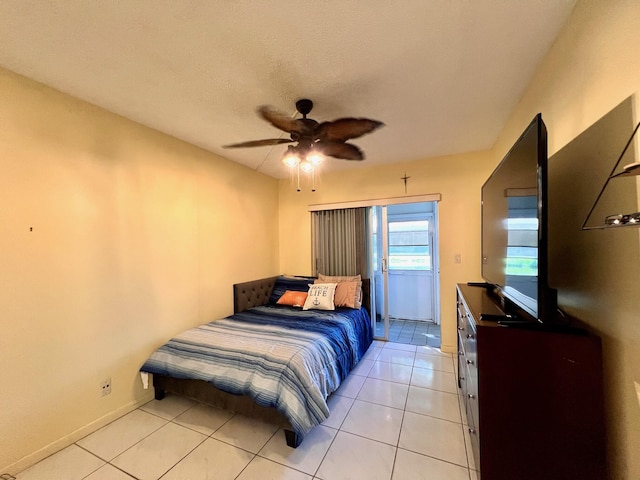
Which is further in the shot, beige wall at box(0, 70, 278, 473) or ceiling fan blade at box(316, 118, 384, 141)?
ceiling fan blade at box(316, 118, 384, 141)

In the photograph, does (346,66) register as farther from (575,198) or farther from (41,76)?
(41,76)

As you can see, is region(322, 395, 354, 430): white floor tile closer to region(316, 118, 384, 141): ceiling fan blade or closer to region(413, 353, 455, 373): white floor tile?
region(413, 353, 455, 373): white floor tile

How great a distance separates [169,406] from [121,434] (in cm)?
38

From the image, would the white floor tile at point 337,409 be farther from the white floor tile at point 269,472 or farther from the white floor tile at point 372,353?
the white floor tile at point 372,353

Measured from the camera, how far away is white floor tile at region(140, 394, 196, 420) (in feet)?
7.13

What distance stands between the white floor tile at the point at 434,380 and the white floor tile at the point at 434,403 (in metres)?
0.08

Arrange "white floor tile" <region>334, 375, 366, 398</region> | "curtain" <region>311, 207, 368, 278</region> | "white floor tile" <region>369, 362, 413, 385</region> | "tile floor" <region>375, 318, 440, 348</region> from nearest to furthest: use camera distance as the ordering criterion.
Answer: "white floor tile" <region>334, 375, 366, 398</region>, "white floor tile" <region>369, 362, 413, 385</region>, "tile floor" <region>375, 318, 440, 348</region>, "curtain" <region>311, 207, 368, 278</region>

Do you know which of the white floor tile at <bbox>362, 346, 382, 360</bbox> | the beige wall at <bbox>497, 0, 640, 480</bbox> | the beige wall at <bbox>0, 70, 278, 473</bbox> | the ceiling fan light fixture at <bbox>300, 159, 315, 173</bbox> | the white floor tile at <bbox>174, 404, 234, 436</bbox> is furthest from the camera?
the white floor tile at <bbox>362, 346, 382, 360</bbox>

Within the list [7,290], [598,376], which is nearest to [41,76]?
[7,290]

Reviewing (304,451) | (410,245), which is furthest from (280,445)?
(410,245)

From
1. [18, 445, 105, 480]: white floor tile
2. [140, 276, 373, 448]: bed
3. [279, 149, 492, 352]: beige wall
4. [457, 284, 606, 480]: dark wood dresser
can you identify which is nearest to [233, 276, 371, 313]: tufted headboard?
[140, 276, 373, 448]: bed

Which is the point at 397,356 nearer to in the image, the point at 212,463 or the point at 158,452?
the point at 212,463

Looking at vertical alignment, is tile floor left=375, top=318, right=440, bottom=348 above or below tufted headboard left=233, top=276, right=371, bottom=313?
below

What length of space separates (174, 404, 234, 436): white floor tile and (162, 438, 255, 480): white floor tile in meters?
0.17
